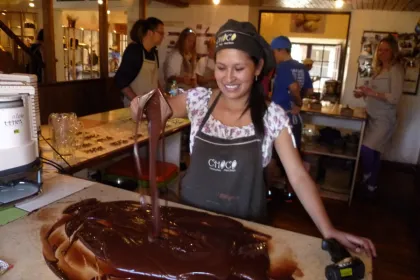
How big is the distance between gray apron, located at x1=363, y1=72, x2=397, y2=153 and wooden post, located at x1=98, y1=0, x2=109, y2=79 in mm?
3012

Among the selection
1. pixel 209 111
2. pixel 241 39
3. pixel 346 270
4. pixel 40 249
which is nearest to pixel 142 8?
pixel 209 111

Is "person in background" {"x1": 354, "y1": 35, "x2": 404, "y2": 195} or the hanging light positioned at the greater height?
the hanging light

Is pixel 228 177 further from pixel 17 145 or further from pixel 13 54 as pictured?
pixel 13 54

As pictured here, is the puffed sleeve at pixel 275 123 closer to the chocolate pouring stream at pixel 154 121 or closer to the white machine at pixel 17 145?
the chocolate pouring stream at pixel 154 121

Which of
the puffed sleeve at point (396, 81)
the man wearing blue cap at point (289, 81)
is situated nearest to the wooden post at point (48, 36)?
the man wearing blue cap at point (289, 81)

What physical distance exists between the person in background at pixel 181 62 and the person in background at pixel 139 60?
3.60ft

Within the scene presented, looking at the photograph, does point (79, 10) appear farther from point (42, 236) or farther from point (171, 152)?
point (42, 236)

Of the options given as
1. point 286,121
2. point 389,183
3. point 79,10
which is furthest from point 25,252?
point 79,10

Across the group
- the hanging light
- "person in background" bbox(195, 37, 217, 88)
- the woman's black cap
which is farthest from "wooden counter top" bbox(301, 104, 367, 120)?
the woman's black cap

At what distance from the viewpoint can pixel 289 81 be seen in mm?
3111

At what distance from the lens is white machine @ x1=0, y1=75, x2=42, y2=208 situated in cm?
119

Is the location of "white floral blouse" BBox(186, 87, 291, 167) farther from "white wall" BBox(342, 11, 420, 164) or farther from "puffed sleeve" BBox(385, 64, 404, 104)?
"white wall" BBox(342, 11, 420, 164)

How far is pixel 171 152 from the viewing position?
2859mm

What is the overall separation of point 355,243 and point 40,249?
0.88 m
